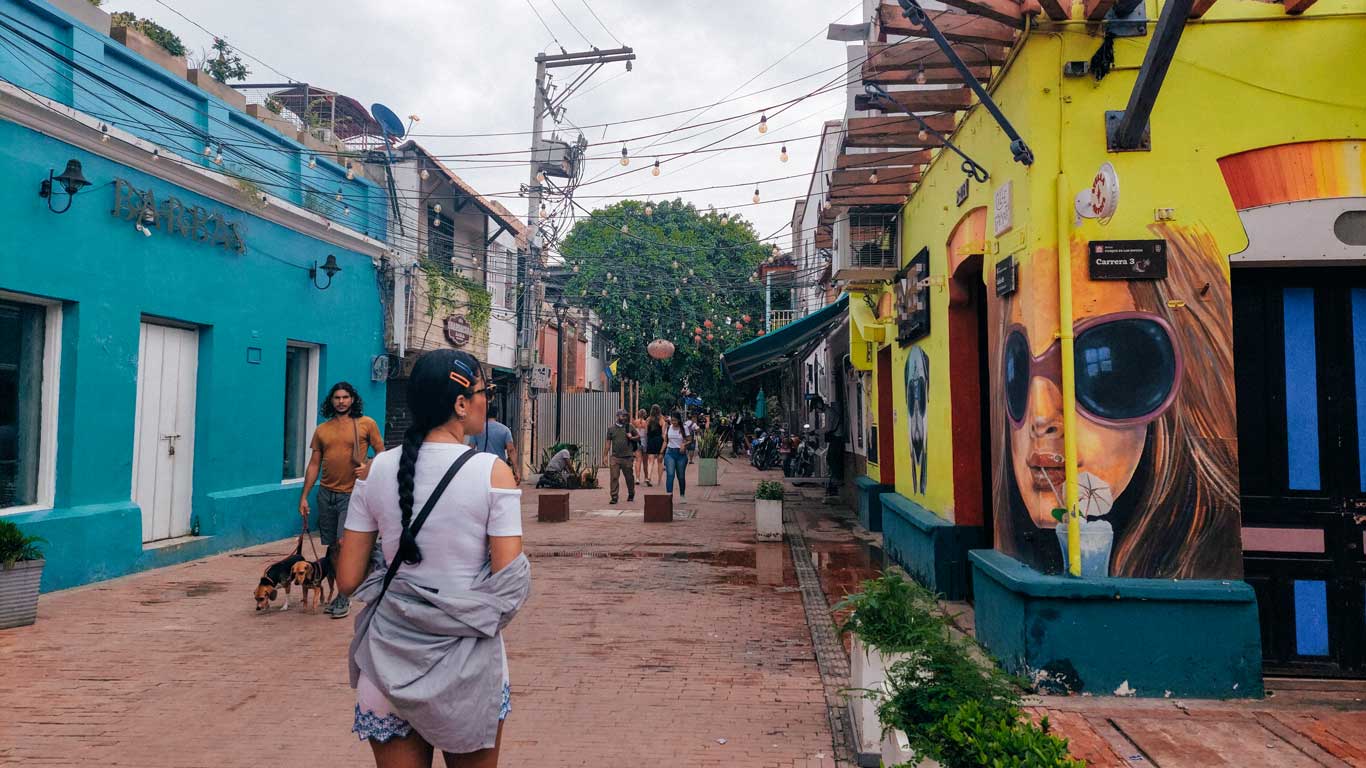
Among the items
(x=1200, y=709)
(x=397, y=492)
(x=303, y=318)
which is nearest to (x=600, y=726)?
(x=397, y=492)

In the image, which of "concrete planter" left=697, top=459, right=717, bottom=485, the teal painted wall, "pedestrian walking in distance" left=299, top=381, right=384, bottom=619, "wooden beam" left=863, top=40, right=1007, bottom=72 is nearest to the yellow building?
"wooden beam" left=863, top=40, right=1007, bottom=72

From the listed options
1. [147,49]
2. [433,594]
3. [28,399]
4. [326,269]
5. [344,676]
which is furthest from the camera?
[326,269]

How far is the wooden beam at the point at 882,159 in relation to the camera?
26.8 feet

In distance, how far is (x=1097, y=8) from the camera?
4.94m

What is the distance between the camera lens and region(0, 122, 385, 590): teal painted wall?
302 inches

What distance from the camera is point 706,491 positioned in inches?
723

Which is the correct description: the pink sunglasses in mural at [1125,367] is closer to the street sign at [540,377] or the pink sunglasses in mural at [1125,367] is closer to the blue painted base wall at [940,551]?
the blue painted base wall at [940,551]

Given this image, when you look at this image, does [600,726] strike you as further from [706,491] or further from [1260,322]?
[706,491]

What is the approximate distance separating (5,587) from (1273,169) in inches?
358

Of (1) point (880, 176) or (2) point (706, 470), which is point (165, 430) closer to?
(1) point (880, 176)

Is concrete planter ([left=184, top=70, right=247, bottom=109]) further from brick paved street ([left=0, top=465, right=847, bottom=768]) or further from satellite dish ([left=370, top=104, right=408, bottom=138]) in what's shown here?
brick paved street ([left=0, top=465, right=847, bottom=768])

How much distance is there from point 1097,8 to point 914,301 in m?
3.83

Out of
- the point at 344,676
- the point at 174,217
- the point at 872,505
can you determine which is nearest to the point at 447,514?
the point at 344,676

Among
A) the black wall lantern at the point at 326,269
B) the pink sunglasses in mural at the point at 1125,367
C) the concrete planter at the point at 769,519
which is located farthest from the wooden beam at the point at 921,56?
the black wall lantern at the point at 326,269
